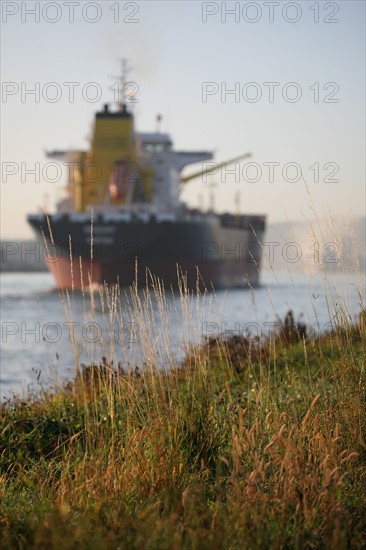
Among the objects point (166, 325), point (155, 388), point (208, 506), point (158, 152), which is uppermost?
point (158, 152)

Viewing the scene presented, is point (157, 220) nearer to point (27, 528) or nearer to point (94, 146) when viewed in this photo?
point (94, 146)

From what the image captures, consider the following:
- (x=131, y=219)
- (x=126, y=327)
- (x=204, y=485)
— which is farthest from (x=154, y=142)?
(x=204, y=485)

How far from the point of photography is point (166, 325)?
552 centimetres

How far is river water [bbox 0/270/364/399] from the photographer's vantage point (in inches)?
213

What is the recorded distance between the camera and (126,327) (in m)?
8.45

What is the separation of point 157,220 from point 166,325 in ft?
100

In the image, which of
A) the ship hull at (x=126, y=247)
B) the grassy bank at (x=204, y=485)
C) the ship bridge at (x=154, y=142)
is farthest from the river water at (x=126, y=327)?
the ship bridge at (x=154, y=142)

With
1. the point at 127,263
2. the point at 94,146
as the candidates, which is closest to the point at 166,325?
the point at 127,263

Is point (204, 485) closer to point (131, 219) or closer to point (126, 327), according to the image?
point (126, 327)

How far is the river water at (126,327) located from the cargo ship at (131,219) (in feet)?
9.72

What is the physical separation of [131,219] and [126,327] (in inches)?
1080

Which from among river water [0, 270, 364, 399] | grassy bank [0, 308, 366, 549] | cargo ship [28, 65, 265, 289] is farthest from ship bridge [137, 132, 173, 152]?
grassy bank [0, 308, 366, 549]

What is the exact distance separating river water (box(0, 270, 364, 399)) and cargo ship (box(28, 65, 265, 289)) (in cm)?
296

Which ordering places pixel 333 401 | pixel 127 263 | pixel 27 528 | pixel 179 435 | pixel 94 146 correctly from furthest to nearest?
pixel 94 146
pixel 127 263
pixel 333 401
pixel 179 435
pixel 27 528
